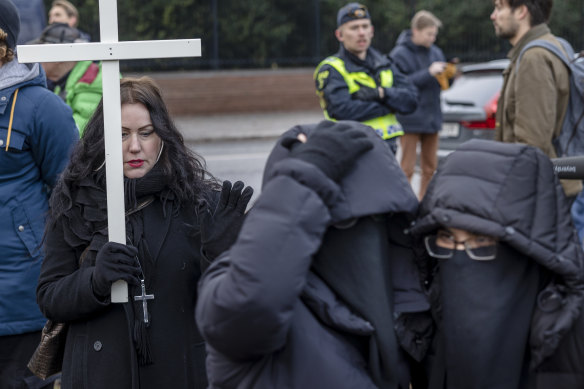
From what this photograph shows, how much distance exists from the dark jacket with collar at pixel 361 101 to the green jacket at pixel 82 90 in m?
1.80

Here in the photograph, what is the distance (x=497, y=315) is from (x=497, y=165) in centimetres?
33

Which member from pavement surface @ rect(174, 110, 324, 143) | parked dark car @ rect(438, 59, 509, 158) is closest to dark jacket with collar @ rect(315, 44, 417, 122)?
parked dark car @ rect(438, 59, 509, 158)

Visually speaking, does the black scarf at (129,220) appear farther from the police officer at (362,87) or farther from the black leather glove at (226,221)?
the police officer at (362,87)

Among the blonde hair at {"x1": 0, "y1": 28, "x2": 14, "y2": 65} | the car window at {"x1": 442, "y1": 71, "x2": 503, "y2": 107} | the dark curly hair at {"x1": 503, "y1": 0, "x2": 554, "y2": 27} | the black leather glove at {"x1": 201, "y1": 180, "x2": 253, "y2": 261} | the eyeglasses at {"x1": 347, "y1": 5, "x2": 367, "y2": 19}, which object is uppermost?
the eyeglasses at {"x1": 347, "y1": 5, "x2": 367, "y2": 19}

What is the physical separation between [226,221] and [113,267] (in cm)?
39

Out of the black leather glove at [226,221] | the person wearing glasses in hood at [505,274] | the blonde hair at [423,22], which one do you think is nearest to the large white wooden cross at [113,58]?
the black leather glove at [226,221]

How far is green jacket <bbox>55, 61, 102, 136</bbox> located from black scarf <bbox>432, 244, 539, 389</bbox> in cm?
400

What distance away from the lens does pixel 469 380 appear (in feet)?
6.09

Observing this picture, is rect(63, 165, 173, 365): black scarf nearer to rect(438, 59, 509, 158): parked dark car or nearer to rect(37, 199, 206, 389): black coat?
rect(37, 199, 206, 389): black coat

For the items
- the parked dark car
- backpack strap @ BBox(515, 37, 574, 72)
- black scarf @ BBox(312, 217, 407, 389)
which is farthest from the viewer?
the parked dark car

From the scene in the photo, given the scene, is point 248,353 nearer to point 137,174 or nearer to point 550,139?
point 137,174

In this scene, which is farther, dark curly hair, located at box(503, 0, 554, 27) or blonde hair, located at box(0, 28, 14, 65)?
dark curly hair, located at box(503, 0, 554, 27)

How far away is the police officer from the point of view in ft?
21.1

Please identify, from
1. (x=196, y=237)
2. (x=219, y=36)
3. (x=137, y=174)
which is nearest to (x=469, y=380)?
(x=196, y=237)
